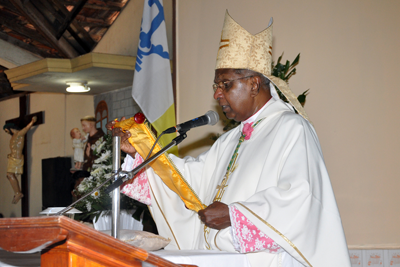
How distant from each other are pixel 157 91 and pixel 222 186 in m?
2.53

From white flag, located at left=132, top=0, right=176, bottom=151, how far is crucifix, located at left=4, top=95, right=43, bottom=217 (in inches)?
279

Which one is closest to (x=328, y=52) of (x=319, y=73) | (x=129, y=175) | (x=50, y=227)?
(x=319, y=73)

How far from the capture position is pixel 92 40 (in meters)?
9.61

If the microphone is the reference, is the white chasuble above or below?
below

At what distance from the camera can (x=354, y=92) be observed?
12.5 feet

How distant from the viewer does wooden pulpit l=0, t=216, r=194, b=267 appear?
972 mm

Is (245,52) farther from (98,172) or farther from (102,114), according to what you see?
(102,114)

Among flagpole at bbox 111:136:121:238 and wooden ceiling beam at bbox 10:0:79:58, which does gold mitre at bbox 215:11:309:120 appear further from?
wooden ceiling beam at bbox 10:0:79:58

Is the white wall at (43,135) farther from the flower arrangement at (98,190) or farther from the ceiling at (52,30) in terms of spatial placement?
Answer: the flower arrangement at (98,190)

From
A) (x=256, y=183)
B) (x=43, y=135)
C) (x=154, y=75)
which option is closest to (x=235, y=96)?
(x=256, y=183)

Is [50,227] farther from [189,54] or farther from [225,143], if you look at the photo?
[189,54]

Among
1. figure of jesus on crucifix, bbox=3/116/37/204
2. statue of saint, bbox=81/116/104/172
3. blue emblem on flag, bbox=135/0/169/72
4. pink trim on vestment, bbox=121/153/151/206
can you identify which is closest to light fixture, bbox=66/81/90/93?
statue of saint, bbox=81/116/104/172

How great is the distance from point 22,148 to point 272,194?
1078 cm

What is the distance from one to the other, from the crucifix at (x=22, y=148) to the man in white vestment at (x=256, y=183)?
935 cm
